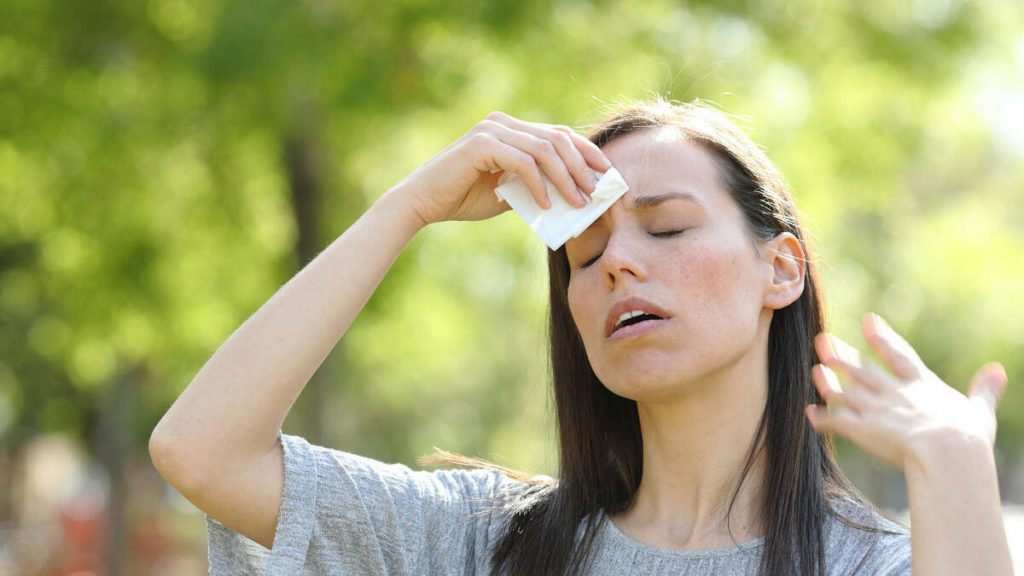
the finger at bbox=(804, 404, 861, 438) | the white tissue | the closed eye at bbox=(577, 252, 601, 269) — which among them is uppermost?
the white tissue

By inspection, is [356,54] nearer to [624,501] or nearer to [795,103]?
[795,103]

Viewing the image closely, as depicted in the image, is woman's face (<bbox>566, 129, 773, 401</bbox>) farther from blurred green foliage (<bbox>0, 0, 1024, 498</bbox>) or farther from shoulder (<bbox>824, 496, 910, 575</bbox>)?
blurred green foliage (<bbox>0, 0, 1024, 498</bbox>)

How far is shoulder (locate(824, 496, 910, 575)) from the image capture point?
7.66 ft

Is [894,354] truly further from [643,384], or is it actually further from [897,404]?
[643,384]

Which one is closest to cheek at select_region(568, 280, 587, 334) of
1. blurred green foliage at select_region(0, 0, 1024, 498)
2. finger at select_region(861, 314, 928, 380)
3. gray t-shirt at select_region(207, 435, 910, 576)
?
gray t-shirt at select_region(207, 435, 910, 576)

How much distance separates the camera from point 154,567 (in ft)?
62.0

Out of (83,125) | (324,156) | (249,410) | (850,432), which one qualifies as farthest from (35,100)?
(850,432)

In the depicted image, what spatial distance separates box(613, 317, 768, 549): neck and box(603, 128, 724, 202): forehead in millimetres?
393

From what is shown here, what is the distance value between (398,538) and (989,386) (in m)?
1.23

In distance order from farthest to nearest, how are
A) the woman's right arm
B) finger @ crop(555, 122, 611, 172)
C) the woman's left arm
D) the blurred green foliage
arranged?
1. the blurred green foliage
2. finger @ crop(555, 122, 611, 172)
3. the woman's right arm
4. the woman's left arm

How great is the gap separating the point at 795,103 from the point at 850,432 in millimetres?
7400

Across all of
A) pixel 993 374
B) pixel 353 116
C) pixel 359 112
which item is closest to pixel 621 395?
pixel 993 374

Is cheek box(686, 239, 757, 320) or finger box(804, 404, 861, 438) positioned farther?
cheek box(686, 239, 757, 320)

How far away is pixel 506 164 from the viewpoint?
2670 mm
